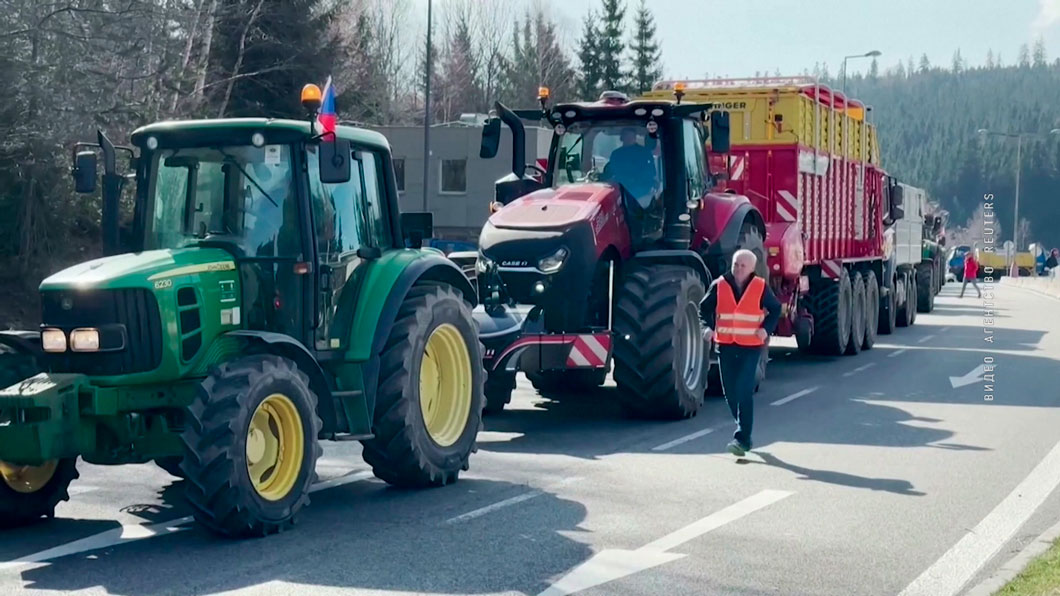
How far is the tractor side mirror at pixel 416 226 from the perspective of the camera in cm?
1073

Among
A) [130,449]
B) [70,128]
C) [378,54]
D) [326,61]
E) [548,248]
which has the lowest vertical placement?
[130,449]

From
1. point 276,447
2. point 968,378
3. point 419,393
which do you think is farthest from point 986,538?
point 968,378

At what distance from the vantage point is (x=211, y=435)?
8.05m

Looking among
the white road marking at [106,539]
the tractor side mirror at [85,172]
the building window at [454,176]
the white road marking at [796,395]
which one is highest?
the building window at [454,176]

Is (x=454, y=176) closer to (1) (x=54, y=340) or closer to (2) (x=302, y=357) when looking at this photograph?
(2) (x=302, y=357)

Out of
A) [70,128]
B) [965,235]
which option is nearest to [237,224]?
[70,128]

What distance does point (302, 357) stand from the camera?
8977 mm

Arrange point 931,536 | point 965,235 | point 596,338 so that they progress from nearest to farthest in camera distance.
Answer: point 931,536 → point 596,338 → point 965,235

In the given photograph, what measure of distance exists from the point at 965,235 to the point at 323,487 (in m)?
96.3

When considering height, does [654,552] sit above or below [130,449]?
below

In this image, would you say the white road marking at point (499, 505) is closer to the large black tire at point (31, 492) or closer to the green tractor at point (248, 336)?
the green tractor at point (248, 336)

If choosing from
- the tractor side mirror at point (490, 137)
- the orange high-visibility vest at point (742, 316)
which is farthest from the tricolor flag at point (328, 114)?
the tractor side mirror at point (490, 137)

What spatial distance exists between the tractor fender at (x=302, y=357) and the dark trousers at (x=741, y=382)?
386cm

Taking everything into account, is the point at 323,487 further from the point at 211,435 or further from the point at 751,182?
the point at 751,182
